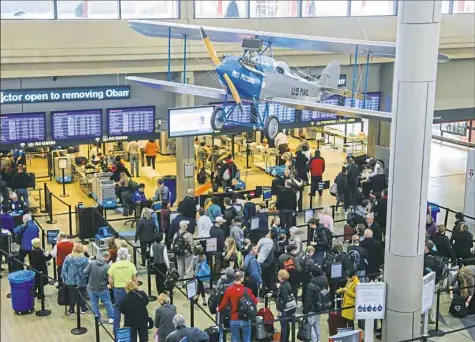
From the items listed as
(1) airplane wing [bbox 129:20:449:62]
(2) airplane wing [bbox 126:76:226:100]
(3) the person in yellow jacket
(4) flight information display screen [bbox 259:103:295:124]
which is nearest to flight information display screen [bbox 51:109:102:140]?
(2) airplane wing [bbox 126:76:226:100]

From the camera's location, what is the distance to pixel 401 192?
34.1 feet

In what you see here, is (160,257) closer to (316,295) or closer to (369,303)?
(316,295)

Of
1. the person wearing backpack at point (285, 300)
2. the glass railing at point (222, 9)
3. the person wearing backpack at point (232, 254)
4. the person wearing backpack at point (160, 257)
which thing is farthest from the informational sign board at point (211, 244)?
the glass railing at point (222, 9)

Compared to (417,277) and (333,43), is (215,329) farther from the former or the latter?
(333,43)

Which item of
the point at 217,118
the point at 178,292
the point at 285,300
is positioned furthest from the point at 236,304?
the point at 217,118

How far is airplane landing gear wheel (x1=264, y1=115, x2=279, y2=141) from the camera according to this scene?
1429 centimetres

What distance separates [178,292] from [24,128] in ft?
17.7

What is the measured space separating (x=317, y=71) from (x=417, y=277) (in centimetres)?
986

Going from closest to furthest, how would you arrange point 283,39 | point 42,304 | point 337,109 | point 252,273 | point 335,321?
1. point 335,321
2. point 252,273
3. point 42,304
4. point 283,39
5. point 337,109

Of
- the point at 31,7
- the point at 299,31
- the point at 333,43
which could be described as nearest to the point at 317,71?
the point at 299,31

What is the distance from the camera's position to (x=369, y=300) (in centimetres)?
1056

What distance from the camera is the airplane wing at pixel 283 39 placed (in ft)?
43.7

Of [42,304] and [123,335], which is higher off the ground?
[123,335]

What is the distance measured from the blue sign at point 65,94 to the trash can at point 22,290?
4847mm
